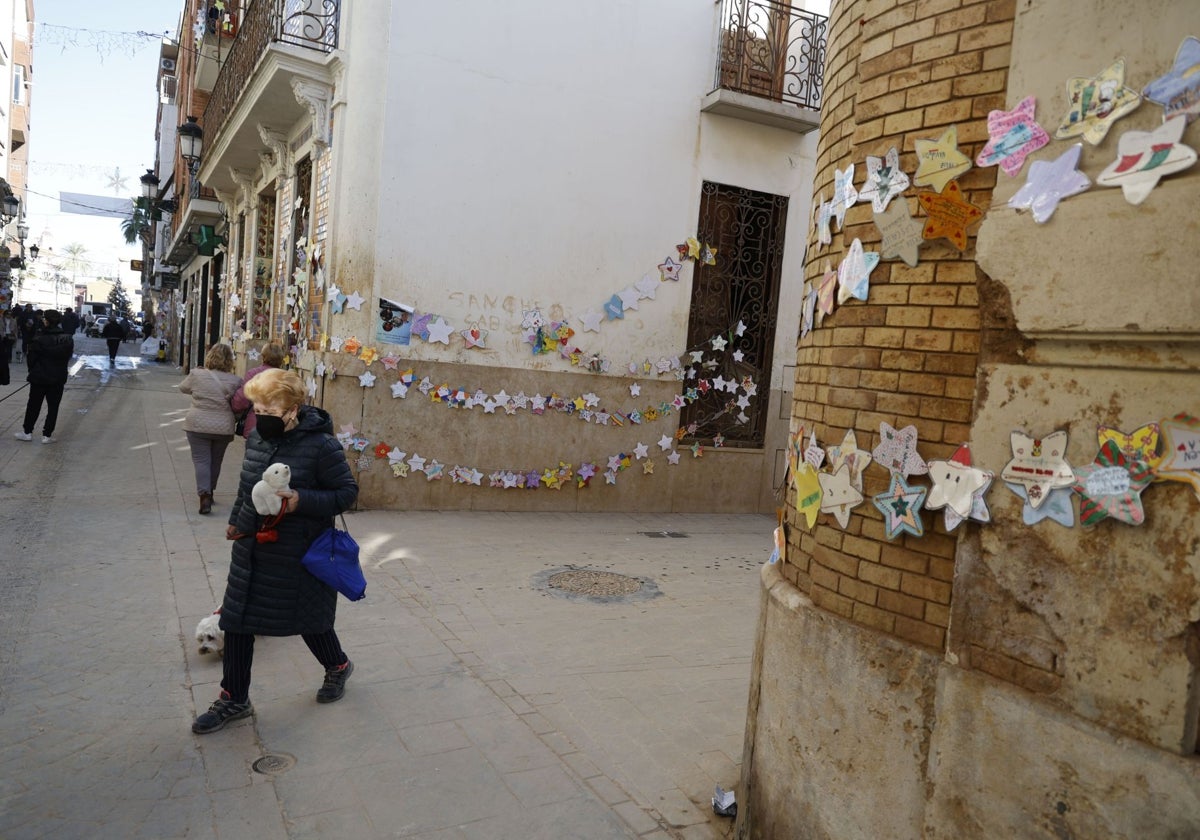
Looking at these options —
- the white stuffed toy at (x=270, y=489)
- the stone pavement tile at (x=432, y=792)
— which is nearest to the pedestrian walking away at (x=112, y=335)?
the white stuffed toy at (x=270, y=489)

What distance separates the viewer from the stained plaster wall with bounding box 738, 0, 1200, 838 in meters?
2.09

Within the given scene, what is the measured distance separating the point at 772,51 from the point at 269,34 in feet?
20.5

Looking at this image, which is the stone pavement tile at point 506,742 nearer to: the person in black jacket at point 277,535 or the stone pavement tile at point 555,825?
the stone pavement tile at point 555,825

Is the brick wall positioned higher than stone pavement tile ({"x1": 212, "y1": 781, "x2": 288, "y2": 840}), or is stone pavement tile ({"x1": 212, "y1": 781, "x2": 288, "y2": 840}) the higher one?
the brick wall

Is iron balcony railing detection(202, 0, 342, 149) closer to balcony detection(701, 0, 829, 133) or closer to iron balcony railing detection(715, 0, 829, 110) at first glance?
balcony detection(701, 0, 829, 133)

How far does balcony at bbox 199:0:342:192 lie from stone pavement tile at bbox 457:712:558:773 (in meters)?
7.38

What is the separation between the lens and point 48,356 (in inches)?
422

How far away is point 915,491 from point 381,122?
7.61 metres

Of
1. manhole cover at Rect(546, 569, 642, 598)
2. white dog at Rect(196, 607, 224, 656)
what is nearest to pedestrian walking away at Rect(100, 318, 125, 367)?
manhole cover at Rect(546, 569, 642, 598)

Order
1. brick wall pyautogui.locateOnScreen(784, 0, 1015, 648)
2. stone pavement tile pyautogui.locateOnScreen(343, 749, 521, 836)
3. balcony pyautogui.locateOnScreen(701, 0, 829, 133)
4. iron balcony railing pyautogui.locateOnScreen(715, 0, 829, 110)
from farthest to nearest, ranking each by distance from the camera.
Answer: iron balcony railing pyautogui.locateOnScreen(715, 0, 829, 110) < balcony pyautogui.locateOnScreen(701, 0, 829, 133) < stone pavement tile pyautogui.locateOnScreen(343, 749, 521, 836) < brick wall pyautogui.locateOnScreen(784, 0, 1015, 648)

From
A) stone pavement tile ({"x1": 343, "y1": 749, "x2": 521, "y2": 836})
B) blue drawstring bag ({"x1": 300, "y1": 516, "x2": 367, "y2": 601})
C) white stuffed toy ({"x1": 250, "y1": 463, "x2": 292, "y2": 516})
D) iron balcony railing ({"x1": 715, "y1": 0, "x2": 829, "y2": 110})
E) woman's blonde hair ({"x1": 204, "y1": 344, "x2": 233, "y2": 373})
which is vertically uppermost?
iron balcony railing ({"x1": 715, "y1": 0, "x2": 829, "y2": 110})

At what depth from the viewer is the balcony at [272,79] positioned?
30.1 ft

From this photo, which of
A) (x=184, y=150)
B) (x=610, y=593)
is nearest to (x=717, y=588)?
(x=610, y=593)

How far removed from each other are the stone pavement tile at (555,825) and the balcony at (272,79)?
26.5ft
